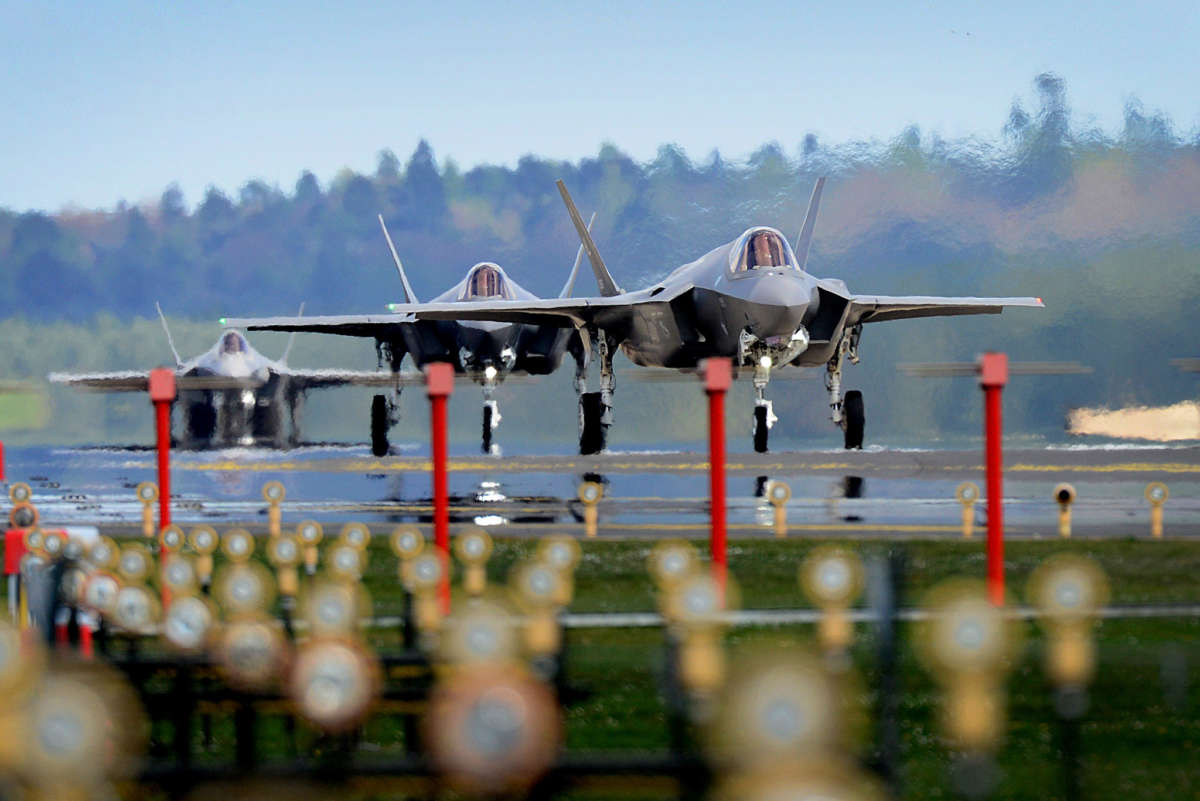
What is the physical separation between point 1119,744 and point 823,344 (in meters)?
19.6

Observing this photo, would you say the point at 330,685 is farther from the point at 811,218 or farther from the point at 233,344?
the point at 233,344

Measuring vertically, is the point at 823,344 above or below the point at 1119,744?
above

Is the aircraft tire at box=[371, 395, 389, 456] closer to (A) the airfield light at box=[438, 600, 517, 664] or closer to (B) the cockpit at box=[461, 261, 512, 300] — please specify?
(B) the cockpit at box=[461, 261, 512, 300]

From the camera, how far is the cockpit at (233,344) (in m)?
43.4

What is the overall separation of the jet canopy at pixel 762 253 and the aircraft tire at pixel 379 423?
1004 cm

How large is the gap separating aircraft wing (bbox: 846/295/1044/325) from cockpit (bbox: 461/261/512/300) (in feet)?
30.1

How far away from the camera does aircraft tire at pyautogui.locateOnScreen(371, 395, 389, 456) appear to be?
32.8 metres

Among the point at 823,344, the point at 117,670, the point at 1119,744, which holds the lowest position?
the point at 1119,744

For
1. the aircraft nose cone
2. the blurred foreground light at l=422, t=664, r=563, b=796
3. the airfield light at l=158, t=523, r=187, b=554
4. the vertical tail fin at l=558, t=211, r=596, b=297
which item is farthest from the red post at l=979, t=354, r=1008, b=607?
the vertical tail fin at l=558, t=211, r=596, b=297

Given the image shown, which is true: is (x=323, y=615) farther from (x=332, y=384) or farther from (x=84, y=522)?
(x=332, y=384)

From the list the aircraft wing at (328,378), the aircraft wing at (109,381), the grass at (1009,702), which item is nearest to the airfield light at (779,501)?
the grass at (1009,702)

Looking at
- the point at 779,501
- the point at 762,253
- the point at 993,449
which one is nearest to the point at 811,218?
the point at 762,253

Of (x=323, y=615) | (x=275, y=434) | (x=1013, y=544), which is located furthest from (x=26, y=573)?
(x=275, y=434)

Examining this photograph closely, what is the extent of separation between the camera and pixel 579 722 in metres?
8.16
